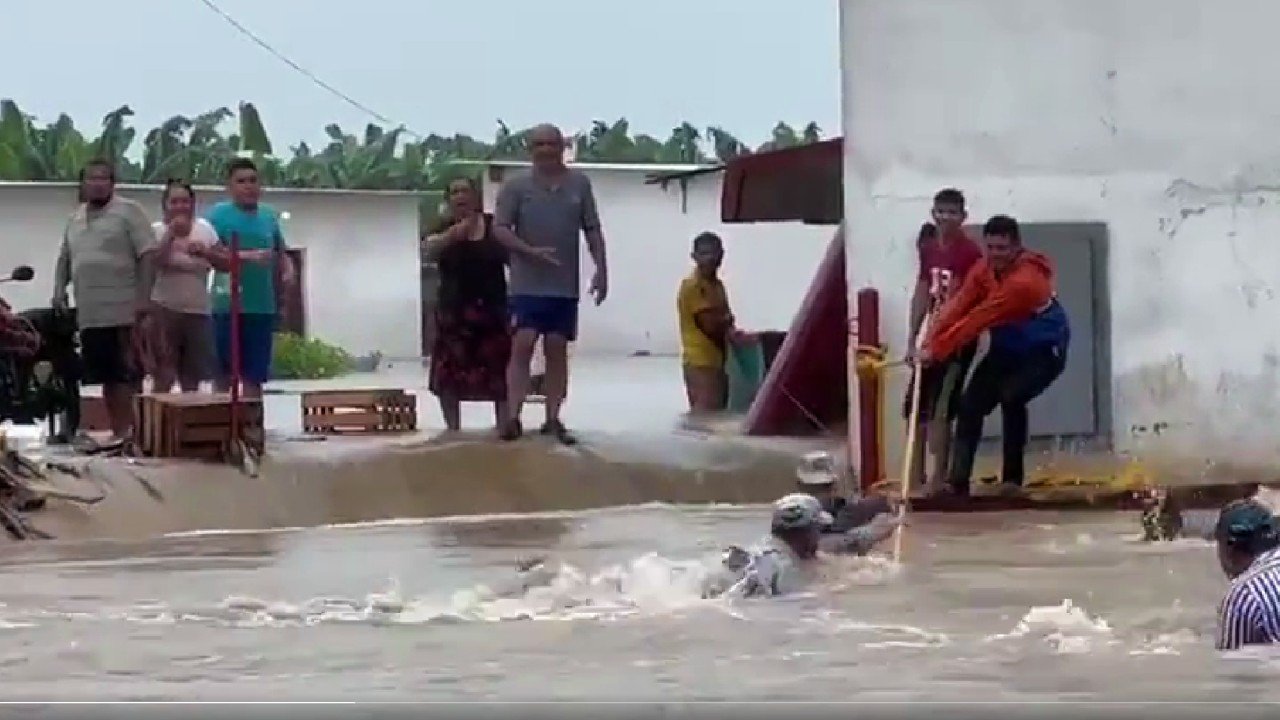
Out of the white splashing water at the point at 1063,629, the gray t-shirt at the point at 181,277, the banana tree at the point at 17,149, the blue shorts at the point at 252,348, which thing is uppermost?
the banana tree at the point at 17,149

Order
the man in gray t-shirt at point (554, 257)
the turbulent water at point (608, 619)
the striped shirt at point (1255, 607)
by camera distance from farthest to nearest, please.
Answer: the man in gray t-shirt at point (554, 257)
the turbulent water at point (608, 619)
the striped shirt at point (1255, 607)

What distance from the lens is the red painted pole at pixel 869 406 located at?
15195 mm

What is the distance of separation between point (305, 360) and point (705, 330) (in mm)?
19681

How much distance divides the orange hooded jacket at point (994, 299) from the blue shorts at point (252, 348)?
416 centimetres

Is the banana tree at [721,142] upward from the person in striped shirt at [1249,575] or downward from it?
upward

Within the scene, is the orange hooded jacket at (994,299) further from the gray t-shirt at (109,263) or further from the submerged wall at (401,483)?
the gray t-shirt at (109,263)

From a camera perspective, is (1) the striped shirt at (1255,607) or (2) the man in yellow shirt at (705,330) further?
(2) the man in yellow shirt at (705,330)

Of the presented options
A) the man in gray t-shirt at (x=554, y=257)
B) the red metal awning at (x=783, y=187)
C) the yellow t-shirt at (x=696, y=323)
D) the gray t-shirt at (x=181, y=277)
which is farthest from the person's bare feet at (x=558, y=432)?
the red metal awning at (x=783, y=187)

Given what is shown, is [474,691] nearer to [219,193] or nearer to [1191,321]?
[1191,321]

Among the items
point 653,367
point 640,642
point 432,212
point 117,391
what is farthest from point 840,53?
point 432,212

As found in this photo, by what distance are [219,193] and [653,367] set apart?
617cm

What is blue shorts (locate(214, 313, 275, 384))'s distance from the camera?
16.1 metres

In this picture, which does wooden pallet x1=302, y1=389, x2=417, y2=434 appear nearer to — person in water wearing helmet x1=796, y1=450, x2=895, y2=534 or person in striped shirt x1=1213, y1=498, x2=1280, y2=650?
person in water wearing helmet x1=796, y1=450, x2=895, y2=534

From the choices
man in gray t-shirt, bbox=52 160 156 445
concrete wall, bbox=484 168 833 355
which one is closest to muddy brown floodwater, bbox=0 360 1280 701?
man in gray t-shirt, bbox=52 160 156 445
